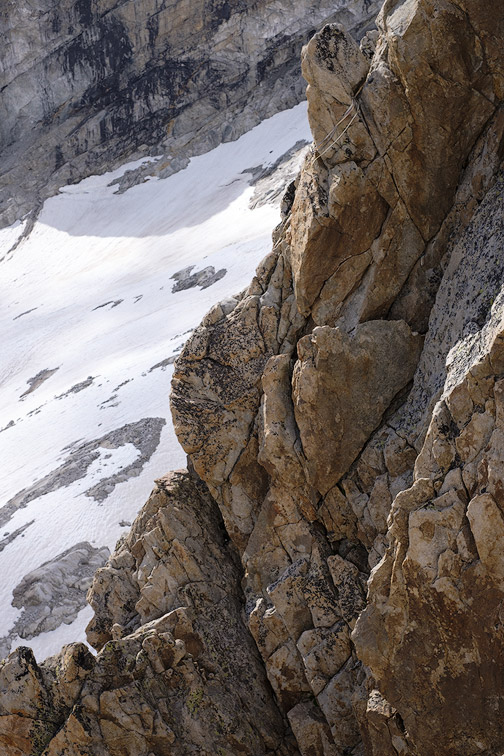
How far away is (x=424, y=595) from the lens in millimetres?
10359

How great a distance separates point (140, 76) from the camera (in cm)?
8862

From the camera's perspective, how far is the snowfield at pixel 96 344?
24.1 m

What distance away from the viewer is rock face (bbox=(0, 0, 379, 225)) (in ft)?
275

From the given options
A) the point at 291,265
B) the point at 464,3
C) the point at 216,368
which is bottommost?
the point at 216,368

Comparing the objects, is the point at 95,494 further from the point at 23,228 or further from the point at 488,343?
the point at 23,228

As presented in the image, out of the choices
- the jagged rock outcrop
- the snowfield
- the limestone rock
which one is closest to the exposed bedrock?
the limestone rock

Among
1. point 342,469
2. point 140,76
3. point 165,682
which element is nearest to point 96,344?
point 165,682

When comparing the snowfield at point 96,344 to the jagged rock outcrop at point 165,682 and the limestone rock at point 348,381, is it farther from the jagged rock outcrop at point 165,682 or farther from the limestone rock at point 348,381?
the limestone rock at point 348,381

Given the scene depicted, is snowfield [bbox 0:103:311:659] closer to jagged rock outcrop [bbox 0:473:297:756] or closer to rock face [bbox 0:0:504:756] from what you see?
jagged rock outcrop [bbox 0:473:297:756]

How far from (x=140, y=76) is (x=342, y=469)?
8712cm

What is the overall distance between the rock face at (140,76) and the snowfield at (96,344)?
3.72 metres

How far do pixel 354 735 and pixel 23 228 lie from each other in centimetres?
7914

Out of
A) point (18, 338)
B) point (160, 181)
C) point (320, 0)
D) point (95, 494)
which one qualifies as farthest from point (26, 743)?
point (320, 0)

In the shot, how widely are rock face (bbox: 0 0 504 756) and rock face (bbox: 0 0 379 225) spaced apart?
73836 millimetres
